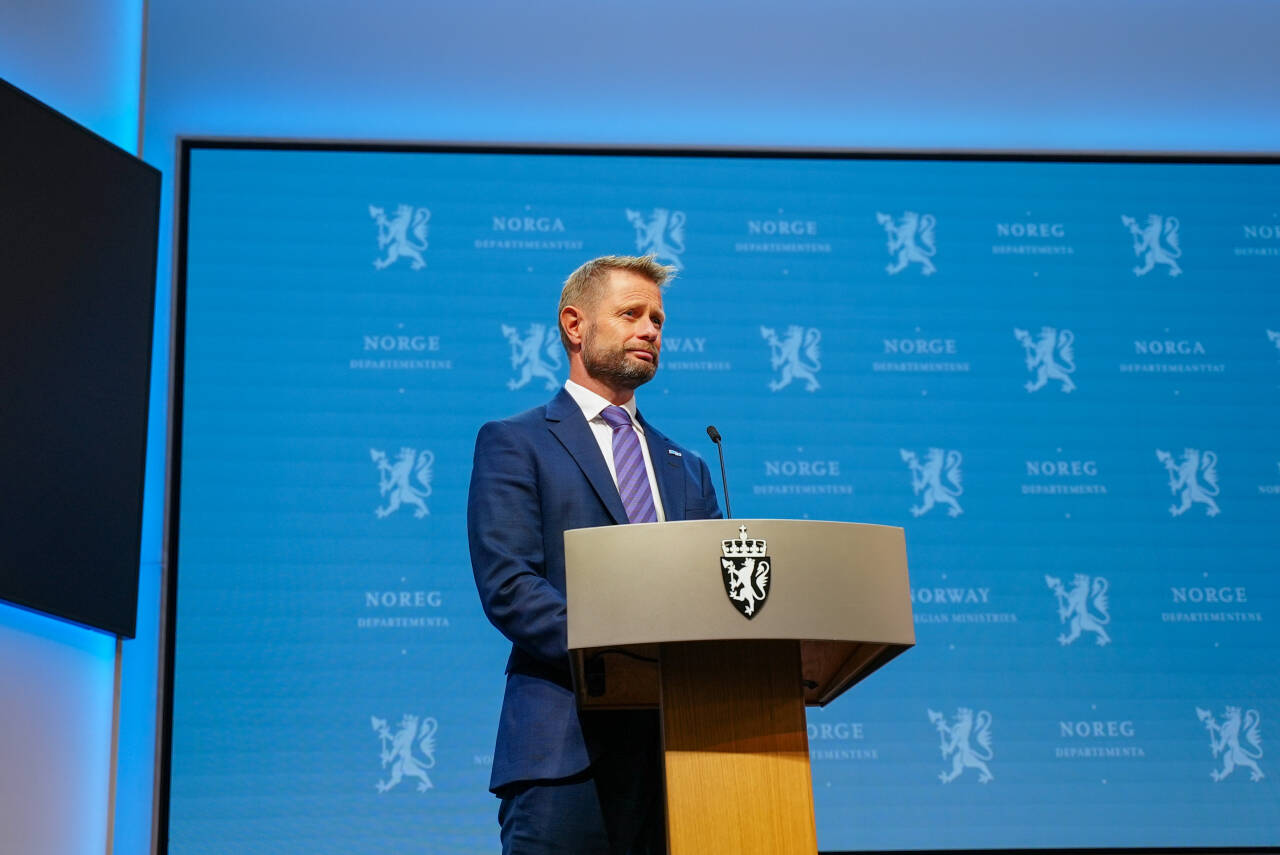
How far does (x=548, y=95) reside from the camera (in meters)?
4.48

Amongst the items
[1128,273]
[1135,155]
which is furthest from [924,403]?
[1135,155]

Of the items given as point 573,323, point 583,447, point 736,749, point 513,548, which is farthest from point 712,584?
point 573,323

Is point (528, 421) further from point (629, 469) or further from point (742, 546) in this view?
point (742, 546)

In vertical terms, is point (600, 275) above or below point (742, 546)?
above

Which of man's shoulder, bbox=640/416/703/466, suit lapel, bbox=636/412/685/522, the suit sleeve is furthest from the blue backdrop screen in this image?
the suit sleeve

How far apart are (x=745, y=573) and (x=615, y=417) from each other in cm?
85

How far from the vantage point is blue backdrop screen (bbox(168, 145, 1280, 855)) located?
3887 millimetres

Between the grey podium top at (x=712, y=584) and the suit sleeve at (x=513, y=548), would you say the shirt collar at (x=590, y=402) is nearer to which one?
the suit sleeve at (x=513, y=548)

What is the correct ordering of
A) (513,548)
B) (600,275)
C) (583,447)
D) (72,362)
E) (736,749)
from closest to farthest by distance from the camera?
(736,749)
(513,548)
(583,447)
(600,275)
(72,362)

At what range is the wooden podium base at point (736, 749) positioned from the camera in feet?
6.10

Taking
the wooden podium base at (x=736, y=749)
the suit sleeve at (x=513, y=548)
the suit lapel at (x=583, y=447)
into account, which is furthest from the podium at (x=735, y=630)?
the suit lapel at (x=583, y=447)

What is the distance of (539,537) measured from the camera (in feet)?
7.87

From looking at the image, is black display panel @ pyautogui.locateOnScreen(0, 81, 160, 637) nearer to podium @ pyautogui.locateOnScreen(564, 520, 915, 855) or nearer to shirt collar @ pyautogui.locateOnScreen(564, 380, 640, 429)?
shirt collar @ pyautogui.locateOnScreen(564, 380, 640, 429)

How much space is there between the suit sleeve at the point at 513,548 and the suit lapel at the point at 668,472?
26 centimetres
